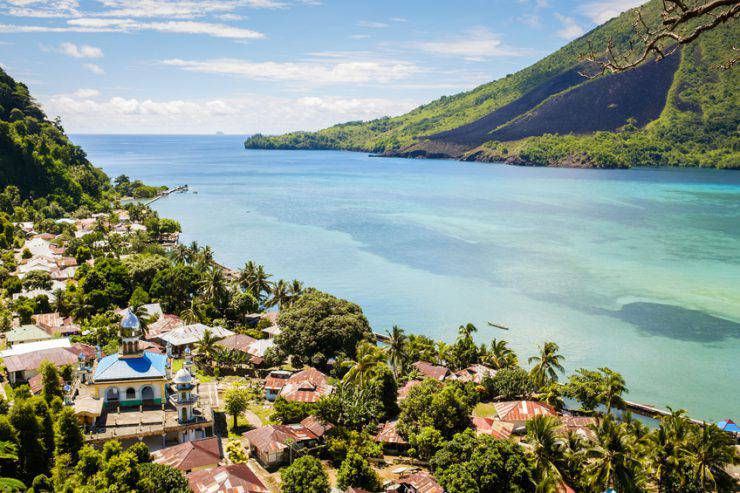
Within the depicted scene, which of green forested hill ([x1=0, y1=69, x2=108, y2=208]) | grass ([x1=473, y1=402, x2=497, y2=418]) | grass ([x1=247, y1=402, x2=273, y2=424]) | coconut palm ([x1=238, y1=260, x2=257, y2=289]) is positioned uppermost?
green forested hill ([x1=0, y1=69, x2=108, y2=208])

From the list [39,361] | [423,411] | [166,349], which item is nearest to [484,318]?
[423,411]

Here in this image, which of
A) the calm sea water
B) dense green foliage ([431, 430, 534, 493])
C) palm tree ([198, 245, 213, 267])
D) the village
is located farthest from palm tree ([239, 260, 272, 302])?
dense green foliage ([431, 430, 534, 493])

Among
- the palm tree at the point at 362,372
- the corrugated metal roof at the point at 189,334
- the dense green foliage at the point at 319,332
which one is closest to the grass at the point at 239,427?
the palm tree at the point at 362,372

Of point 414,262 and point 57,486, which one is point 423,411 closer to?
point 57,486

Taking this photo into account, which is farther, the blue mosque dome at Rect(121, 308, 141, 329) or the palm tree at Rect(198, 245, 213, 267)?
the palm tree at Rect(198, 245, 213, 267)

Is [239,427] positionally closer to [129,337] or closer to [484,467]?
[129,337]

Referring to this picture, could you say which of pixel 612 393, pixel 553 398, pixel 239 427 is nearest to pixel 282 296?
pixel 239 427

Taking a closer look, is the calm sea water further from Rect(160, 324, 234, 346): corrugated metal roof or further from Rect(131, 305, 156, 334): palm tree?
Rect(131, 305, 156, 334): palm tree

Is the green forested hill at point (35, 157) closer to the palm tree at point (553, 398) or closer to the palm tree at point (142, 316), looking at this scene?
the palm tree at point (142, 316)
